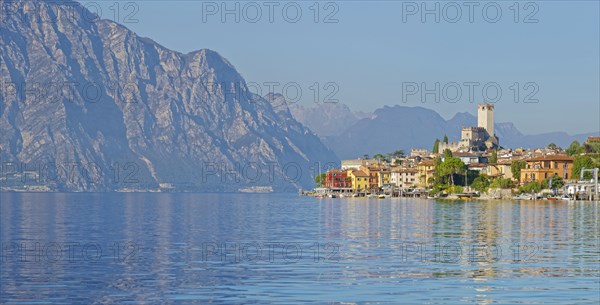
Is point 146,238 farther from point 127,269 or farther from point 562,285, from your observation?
point 562,285

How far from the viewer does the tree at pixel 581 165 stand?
171 meters

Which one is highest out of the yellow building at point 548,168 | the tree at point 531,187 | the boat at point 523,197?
the yellow building at point 548,168

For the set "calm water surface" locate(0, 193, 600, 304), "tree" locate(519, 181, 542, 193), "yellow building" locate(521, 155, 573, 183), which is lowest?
"calm water surface" locate(0, 193, 600, 304)

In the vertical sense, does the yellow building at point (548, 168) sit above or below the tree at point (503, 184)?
above

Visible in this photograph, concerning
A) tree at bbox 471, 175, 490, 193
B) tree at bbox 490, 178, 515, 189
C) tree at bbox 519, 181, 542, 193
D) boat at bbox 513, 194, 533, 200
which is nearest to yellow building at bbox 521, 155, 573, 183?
tree at bbox 490, 178, 515, 189

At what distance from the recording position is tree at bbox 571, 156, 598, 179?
17138cm

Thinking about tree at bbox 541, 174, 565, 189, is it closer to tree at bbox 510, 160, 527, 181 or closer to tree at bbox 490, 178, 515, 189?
tree at bbox 490, 178, 515, 189

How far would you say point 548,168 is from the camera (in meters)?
186

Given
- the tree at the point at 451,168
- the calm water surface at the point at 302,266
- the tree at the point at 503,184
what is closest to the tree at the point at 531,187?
the tree at the point at 503,184

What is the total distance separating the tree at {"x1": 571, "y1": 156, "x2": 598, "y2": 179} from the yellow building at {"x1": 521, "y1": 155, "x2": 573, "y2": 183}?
21.3ft

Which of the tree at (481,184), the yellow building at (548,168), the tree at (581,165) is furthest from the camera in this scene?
the tree at (481,184)

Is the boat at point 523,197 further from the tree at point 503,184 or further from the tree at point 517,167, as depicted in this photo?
the tree at point 517,167

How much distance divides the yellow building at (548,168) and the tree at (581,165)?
6.49 m

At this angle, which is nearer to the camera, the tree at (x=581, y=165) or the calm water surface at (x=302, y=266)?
the calm water surface at (x=302, y=266)
